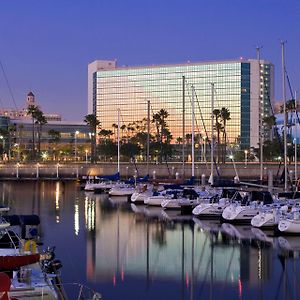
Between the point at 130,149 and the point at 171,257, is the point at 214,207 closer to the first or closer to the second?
the point at 171,257

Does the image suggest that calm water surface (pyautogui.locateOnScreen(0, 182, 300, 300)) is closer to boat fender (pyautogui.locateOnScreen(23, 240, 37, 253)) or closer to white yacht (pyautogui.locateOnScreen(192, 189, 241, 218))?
white yacht (pyautogui.locateOnScreen(192, 189, 241, 218))

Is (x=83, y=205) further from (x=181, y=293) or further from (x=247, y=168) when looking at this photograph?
(x=247, y=168)

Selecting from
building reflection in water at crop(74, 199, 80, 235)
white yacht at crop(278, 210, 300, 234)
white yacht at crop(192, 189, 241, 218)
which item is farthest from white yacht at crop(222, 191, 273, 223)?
building reflection in water at crop(74, 199, 80, 235)

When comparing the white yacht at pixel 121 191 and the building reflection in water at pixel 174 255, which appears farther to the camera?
the white yacht at pixel 121 191

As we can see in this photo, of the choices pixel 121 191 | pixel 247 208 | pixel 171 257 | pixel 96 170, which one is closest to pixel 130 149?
pixel 96 170

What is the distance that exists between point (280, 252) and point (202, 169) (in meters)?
81.1

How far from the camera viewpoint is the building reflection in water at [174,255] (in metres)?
27.7

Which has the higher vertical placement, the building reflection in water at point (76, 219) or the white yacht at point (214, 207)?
the white yacht at point (214, 207)

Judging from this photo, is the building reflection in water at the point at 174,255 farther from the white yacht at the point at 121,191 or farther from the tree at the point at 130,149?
the tree at the point at 130,149

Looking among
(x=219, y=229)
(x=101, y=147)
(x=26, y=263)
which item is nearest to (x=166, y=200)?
(x=219, y=229)

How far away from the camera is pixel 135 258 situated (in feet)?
106

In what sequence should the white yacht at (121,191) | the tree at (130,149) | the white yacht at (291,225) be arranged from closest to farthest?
the white yacht at (291,225) < the white yacht at (121,191) < the tree at (130,149)

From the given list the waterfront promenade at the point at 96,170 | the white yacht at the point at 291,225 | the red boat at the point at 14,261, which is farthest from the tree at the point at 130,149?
the red boat at the point at 14,261

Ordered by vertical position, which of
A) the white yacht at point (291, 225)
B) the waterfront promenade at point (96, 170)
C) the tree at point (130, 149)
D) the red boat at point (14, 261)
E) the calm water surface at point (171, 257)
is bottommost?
the calm water surface at point (171, 257)
